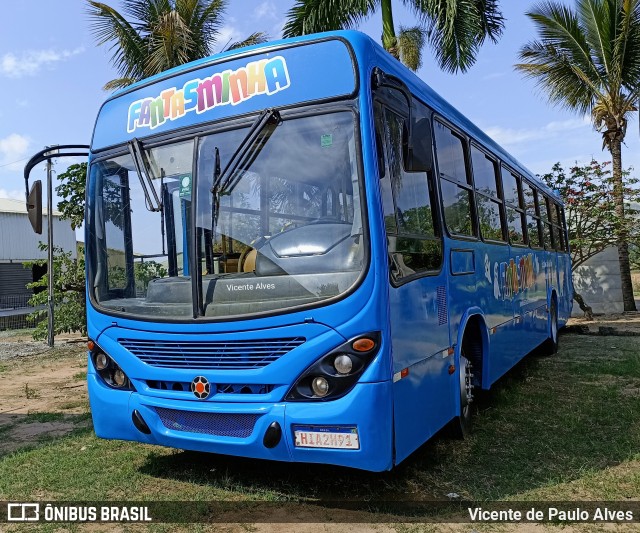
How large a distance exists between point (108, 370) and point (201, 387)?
94 centimetres

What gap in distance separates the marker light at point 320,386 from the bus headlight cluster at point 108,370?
57.9 inches

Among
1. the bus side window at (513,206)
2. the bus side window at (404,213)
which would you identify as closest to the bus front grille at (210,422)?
the bus side window at (404,213)

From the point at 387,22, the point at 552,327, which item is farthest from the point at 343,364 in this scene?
the point at 387,22

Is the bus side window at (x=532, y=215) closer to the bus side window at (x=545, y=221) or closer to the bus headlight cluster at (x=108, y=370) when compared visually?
the bus side window at (x=545, y=221)

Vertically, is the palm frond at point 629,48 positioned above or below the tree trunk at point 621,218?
above

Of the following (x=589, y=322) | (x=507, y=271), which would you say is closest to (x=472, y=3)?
(x=507, y=271)

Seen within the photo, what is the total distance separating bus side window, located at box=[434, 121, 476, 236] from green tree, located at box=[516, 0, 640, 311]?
12488 mm

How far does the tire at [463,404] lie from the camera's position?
514 centimetres

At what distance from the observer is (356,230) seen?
3.75 metres

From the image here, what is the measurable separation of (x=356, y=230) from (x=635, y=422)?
149 inches

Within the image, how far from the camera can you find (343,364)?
359 cm

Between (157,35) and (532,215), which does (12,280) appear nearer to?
(157,35)

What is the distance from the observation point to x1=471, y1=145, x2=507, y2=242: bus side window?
19.8 feet

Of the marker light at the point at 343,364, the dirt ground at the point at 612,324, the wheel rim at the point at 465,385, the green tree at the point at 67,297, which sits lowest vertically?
the dirt ground at the point at 612,324
